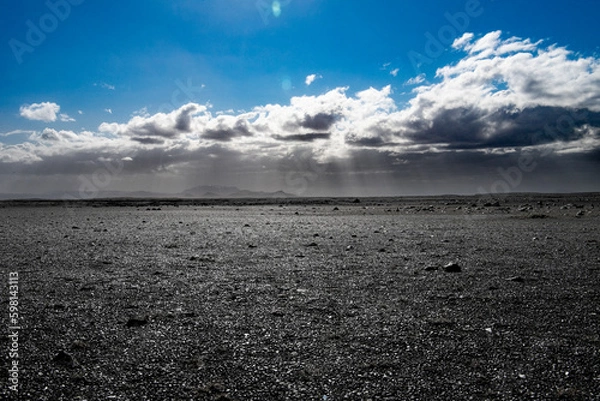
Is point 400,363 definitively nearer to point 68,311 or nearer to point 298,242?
point 68,311

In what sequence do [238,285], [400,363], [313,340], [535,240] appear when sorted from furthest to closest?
1. [535,240]
2. [238,285]
3. [313,340]
4. [400,363]

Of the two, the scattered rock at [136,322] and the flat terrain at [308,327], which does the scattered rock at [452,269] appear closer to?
the flat terrain at [308,327]

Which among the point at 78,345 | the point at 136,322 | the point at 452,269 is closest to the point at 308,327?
the point at 136,322

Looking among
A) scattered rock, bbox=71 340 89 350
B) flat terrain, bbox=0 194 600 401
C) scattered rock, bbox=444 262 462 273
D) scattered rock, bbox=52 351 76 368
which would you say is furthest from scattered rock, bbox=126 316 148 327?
scattered rock, bbox=444 262 462 273

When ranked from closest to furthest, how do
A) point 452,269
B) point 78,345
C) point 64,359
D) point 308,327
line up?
point 64,359 → point 78,345 → point 308,327 → point 452,269

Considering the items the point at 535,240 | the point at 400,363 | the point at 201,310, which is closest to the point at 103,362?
the point at 201,310

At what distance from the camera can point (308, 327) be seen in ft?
21.9

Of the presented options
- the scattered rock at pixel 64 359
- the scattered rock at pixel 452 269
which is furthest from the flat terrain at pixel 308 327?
the scattered rock at pixel 452 269

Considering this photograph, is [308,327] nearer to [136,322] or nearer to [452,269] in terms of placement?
[136,322]

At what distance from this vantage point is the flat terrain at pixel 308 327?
4.68 metres

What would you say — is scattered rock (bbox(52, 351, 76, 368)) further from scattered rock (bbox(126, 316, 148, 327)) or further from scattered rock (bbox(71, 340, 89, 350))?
scattered rock (bbox(126, 316, 148, 327))

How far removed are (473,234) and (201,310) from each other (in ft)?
55.0

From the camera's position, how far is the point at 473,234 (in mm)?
20297

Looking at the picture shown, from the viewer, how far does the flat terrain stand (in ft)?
15.4
